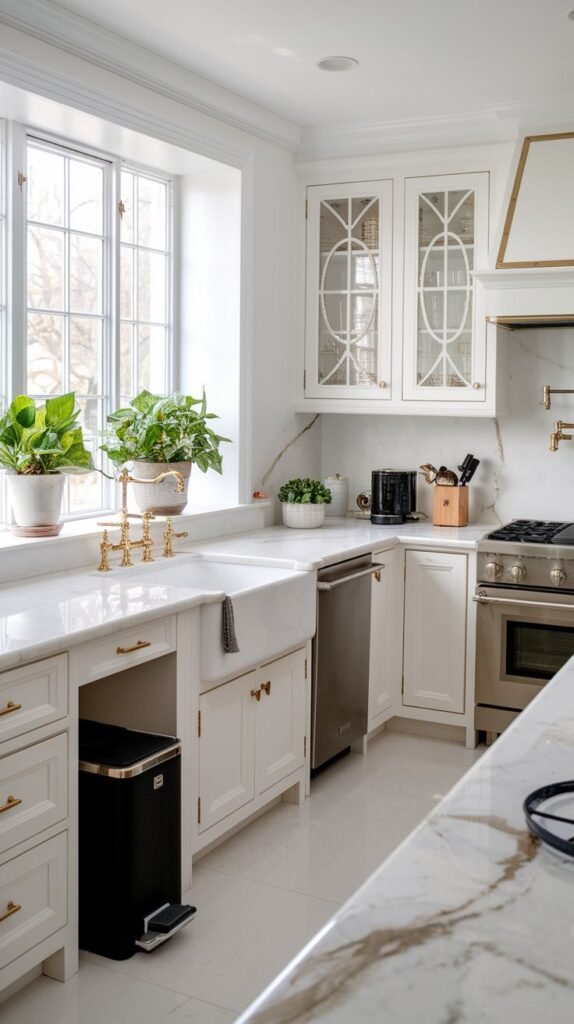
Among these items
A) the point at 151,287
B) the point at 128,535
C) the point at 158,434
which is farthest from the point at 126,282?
the point at 128,535

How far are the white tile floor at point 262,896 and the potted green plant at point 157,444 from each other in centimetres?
123

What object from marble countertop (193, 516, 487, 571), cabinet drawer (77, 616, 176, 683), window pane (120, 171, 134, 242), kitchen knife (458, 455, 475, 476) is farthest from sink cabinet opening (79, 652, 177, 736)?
kitchen knife (458, 455, 475, 476)

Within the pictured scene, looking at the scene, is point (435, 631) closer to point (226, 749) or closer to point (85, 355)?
point (226, 749)

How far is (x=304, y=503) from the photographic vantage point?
448 cm

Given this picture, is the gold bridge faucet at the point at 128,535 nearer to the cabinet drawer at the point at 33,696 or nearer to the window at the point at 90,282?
the window at the point at 90,282

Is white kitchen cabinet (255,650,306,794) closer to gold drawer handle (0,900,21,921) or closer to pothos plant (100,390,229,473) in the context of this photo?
pothos plant (100,390,229,473)

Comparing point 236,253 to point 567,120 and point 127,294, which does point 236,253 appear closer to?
point 127,294

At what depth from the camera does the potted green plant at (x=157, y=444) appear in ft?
12.3

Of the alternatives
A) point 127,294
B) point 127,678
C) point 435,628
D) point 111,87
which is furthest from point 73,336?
point 435,628

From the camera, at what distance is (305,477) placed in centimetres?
499

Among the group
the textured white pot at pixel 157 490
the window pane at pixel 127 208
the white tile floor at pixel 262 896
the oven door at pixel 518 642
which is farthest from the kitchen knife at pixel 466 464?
the window pane at pixel 127 208

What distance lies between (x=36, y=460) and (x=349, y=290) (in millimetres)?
1972

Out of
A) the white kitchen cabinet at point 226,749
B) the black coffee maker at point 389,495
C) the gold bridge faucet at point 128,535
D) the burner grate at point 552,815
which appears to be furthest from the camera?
the black coffee maker at point 389,495

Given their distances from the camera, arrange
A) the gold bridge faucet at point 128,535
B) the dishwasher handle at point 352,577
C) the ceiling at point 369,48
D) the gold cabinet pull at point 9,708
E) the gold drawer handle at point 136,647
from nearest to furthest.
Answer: the gold cabinet pull at point 9,708 → the gold drawer handle at point 136,647 → the ceiling at point 369,48 → the gold bridge faucet at point 128,535 → the dishwasher handle at point 352,577
